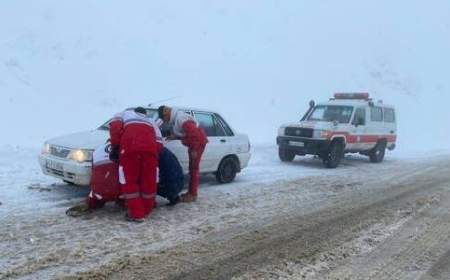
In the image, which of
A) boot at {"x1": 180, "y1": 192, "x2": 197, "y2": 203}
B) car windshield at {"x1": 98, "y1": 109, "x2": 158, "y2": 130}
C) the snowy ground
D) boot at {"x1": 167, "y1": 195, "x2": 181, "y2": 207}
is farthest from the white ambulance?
boot at {"x1": 167, "y1": 195, "x2": 181, "y2": 207}

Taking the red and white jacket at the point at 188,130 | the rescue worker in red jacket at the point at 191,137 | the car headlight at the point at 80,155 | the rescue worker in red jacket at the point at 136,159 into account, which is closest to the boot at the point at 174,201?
the rescue worker in red jacket at the point at 191,137

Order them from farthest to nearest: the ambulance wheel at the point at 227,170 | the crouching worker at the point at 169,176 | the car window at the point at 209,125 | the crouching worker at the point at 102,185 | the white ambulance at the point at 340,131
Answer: the white ambulance at the point at 340,131, the ambulance wheel at the point at 227,170, the car window at the point at 209,125, the crouching worker at the point at 169,176, the crouching worker at the point at 102,185

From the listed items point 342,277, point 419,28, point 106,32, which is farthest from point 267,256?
point 419,28

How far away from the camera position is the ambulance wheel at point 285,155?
582 inches

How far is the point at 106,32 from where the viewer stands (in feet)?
70.6

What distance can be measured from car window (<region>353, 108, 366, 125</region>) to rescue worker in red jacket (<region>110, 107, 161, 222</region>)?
8.86 m

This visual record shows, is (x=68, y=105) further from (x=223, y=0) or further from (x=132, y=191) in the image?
(x=223, y=0)

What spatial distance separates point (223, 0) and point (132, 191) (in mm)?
24071

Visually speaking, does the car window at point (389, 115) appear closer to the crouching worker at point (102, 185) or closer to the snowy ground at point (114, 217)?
the snowy ground at point (114, 217)

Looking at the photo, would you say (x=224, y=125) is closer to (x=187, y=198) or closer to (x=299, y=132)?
(x=187, y=198)

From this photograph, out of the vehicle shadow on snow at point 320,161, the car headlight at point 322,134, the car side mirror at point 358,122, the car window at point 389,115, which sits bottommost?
the vehicle shadow on snow at point 320,161

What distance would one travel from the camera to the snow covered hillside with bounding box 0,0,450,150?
1722 cm

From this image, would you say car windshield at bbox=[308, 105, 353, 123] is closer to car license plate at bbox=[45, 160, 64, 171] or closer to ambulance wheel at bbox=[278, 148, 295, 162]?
ambulance wheel at bbox=[278, 148, 295, 162]

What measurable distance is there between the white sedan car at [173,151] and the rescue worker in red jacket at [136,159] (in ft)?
2.86
